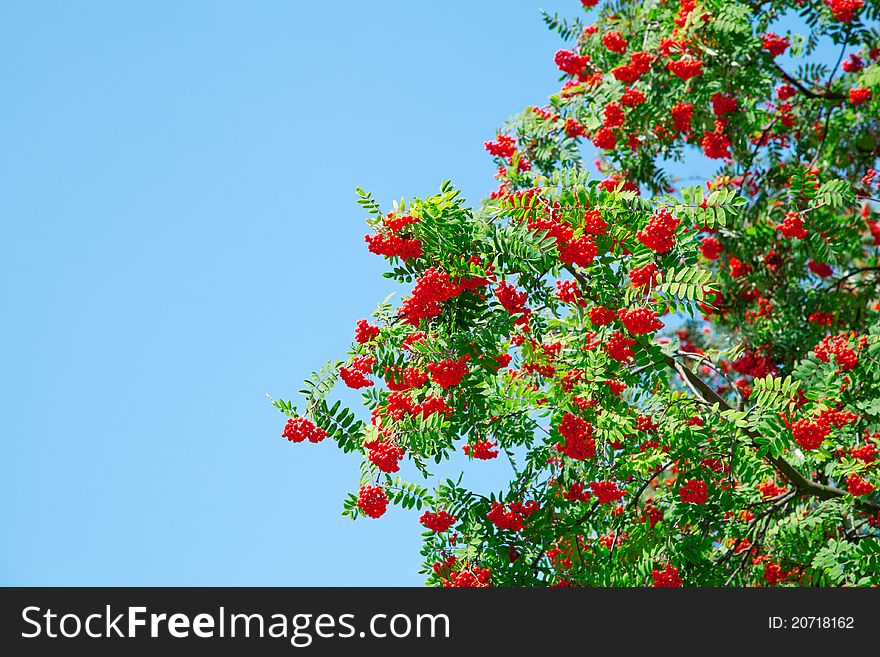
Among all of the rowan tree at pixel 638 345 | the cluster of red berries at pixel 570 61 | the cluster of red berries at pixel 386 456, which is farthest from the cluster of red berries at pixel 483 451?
the cluster of red berries at pixel 570 61

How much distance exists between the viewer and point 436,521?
5184 mm

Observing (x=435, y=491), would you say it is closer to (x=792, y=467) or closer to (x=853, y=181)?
(x=792, y=467)

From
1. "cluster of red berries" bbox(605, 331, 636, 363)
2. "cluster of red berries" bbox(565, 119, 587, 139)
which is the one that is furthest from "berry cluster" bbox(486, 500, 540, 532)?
"cluster of red berries" bbox(565, 119, 587, 139)

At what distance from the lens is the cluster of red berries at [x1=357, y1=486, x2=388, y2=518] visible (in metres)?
4.78

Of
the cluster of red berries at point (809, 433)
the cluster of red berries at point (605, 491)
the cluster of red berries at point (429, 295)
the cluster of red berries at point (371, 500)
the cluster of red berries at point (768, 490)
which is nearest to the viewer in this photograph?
the cluster of red berries at point (429, 295)

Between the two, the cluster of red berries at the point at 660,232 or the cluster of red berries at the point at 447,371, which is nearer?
the cluster of red berries at the point at 447,371

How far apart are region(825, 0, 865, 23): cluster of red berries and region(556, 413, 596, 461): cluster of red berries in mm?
5307

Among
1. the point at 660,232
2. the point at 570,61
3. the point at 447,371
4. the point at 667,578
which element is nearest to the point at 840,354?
the point at 667,578

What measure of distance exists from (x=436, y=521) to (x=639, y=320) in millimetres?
1769

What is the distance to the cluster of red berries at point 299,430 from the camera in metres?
4.77

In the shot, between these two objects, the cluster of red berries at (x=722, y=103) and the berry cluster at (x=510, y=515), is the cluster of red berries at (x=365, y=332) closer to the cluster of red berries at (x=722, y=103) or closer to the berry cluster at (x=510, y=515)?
the berry cluster at (x=510, y=515)

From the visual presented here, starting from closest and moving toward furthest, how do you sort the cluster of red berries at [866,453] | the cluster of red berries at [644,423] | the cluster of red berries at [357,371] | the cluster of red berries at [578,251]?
the cluster of red berries at [578,251] < the cluster of red berries at [357,371] < the cluster of red berries at [644,423] < the cluster of red berries at [866,453]

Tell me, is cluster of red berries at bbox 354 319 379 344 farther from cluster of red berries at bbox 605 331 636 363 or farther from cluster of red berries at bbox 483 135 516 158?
cluster of red berries at bbox 483 135 516 158

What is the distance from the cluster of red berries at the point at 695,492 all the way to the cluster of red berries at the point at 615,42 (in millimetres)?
4374
